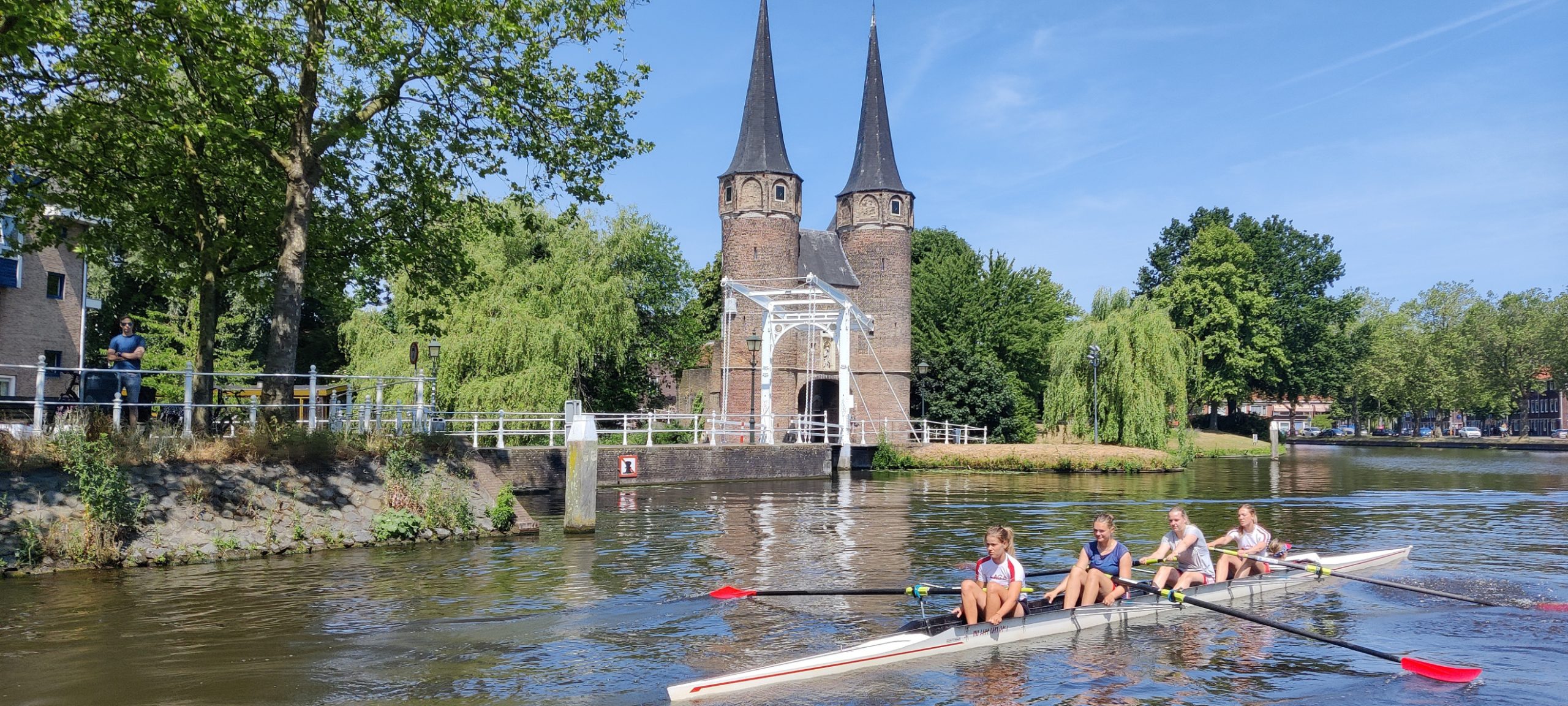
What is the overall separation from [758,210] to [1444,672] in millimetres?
35835

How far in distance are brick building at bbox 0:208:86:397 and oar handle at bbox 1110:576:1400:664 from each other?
2371 centimetres

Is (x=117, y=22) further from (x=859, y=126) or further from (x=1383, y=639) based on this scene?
(x=859, y=126)

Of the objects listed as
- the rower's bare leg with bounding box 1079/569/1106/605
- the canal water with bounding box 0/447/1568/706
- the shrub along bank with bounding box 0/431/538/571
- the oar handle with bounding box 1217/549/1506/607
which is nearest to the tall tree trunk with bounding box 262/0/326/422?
the shrub along bank with bounding box 0/431/538/571

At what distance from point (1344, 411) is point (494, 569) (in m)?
84.8

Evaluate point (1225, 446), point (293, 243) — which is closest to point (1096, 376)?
point (1225, 446)

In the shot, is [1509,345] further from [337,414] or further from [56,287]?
[56,287]

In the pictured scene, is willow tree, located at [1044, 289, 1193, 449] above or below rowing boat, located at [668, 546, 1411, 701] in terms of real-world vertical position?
above

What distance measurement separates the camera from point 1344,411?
3312 inches

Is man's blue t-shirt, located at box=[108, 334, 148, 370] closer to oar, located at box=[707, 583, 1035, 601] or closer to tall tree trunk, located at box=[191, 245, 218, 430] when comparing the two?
tall tree trunk, located at box=[191, 245, 218, 430]

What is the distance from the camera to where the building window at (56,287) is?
2680 centimetres

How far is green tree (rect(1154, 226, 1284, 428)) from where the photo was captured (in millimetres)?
57844

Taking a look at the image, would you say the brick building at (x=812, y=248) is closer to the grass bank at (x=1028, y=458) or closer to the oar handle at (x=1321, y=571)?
the grass bank at (x=1028, y=458)

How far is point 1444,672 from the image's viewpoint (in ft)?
29.0

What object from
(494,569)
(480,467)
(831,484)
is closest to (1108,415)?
(831,484)
